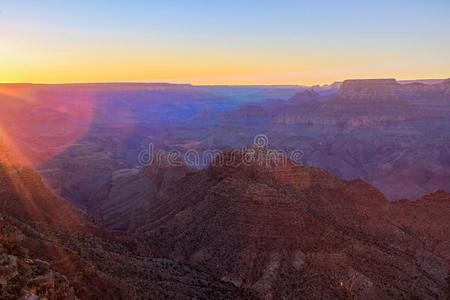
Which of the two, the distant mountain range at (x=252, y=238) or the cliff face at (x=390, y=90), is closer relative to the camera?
the distant mountain range at (x=252, y=238)

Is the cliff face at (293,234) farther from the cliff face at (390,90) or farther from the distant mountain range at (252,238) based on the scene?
the cliff face at (390,90)

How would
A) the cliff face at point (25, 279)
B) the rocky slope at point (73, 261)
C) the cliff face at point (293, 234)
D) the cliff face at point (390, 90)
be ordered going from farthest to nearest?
the cliff face at point (390, 90) → the cliff face at point (293, 234) → the rocky slope at point (73, 261) → the cliff face at point (25, 279)

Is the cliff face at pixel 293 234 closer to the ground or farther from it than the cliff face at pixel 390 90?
closer to the ground

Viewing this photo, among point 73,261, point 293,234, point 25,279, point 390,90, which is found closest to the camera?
point 25,279

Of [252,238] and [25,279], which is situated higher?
[25,279]

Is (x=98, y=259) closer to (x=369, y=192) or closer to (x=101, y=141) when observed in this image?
(x=369, y=192)

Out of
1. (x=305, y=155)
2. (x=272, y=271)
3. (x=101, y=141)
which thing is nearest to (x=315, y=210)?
(x=272, y=271)

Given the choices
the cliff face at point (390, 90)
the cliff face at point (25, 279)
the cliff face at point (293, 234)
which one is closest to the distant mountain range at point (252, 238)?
the cliff face at point (293, 234)

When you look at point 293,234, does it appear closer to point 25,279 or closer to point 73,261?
point 73,261

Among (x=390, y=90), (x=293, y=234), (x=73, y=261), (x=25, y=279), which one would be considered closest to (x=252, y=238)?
(x=293, y=234)
